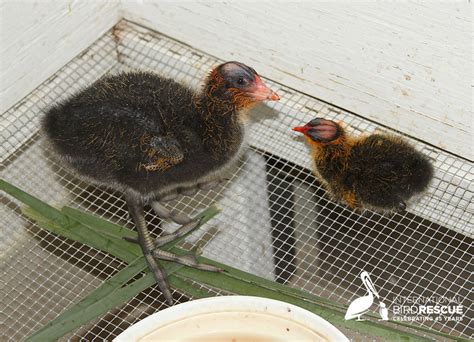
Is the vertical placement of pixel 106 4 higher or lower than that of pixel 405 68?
higher

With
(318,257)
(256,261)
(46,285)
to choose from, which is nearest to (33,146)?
(46,285)

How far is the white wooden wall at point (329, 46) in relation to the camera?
1.87 meters

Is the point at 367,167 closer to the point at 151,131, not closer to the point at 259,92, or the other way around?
the point at 259,92

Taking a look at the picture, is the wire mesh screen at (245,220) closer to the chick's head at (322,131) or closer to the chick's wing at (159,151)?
the chick's head at (322,131)

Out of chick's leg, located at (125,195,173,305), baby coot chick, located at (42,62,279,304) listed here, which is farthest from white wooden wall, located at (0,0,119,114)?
chick's leg, located at (125,195,173,305)

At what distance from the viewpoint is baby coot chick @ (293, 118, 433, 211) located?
186cm

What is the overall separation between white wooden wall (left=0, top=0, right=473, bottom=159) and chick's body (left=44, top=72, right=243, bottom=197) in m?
0.30

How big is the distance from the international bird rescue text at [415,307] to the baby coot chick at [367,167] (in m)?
0.18

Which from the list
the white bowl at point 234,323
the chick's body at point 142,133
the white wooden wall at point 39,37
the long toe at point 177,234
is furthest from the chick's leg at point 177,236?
the white wooden wall at point 39,37

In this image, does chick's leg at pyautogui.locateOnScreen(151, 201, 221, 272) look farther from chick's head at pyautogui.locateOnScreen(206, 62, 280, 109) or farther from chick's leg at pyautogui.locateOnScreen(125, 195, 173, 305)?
chick's head at pyautogui.locateOnScreen(206, 62, 280, 109)

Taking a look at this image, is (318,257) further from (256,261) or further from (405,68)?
(405,68)

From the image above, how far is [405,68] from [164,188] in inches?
25.3

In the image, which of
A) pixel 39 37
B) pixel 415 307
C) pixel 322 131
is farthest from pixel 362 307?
pixel 39 37

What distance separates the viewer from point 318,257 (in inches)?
84.2
